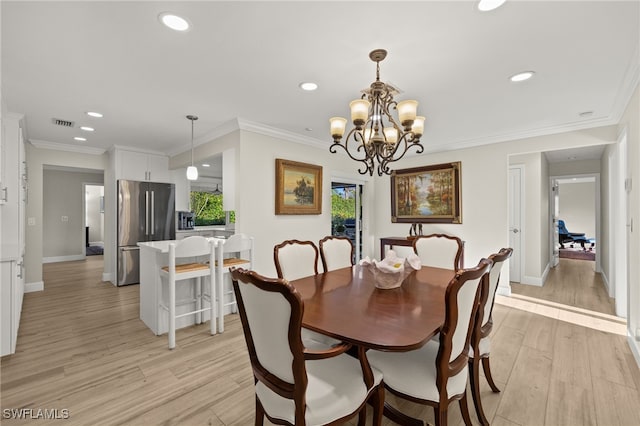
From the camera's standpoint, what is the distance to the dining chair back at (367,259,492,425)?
4.27ft

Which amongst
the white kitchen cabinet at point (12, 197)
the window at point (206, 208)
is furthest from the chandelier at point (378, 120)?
the window at point (206, 208)

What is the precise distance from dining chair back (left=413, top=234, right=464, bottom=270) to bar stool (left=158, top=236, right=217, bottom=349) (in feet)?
7.36

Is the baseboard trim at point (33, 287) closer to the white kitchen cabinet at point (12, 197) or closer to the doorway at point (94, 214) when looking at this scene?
the white kitchen cabinet at point (12, 197)

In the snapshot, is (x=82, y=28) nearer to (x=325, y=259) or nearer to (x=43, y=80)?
(x=43, y=80)

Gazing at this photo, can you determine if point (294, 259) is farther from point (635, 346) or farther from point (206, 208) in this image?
point (206, 208)

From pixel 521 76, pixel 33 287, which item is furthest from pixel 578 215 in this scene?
pixel 33 287

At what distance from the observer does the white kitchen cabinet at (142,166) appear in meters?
5.00

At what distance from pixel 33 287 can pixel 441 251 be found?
6.04 meters

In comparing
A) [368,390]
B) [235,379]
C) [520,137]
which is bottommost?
[235,379]

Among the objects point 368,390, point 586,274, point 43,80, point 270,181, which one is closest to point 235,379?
point 368,390

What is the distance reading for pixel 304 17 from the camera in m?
1.75

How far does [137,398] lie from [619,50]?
13.5ft

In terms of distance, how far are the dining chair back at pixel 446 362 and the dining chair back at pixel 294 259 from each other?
1176mm

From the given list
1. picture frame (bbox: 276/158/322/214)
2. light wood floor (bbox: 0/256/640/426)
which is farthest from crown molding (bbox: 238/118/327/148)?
light wood floor (bbox: 0/256/640/426)
